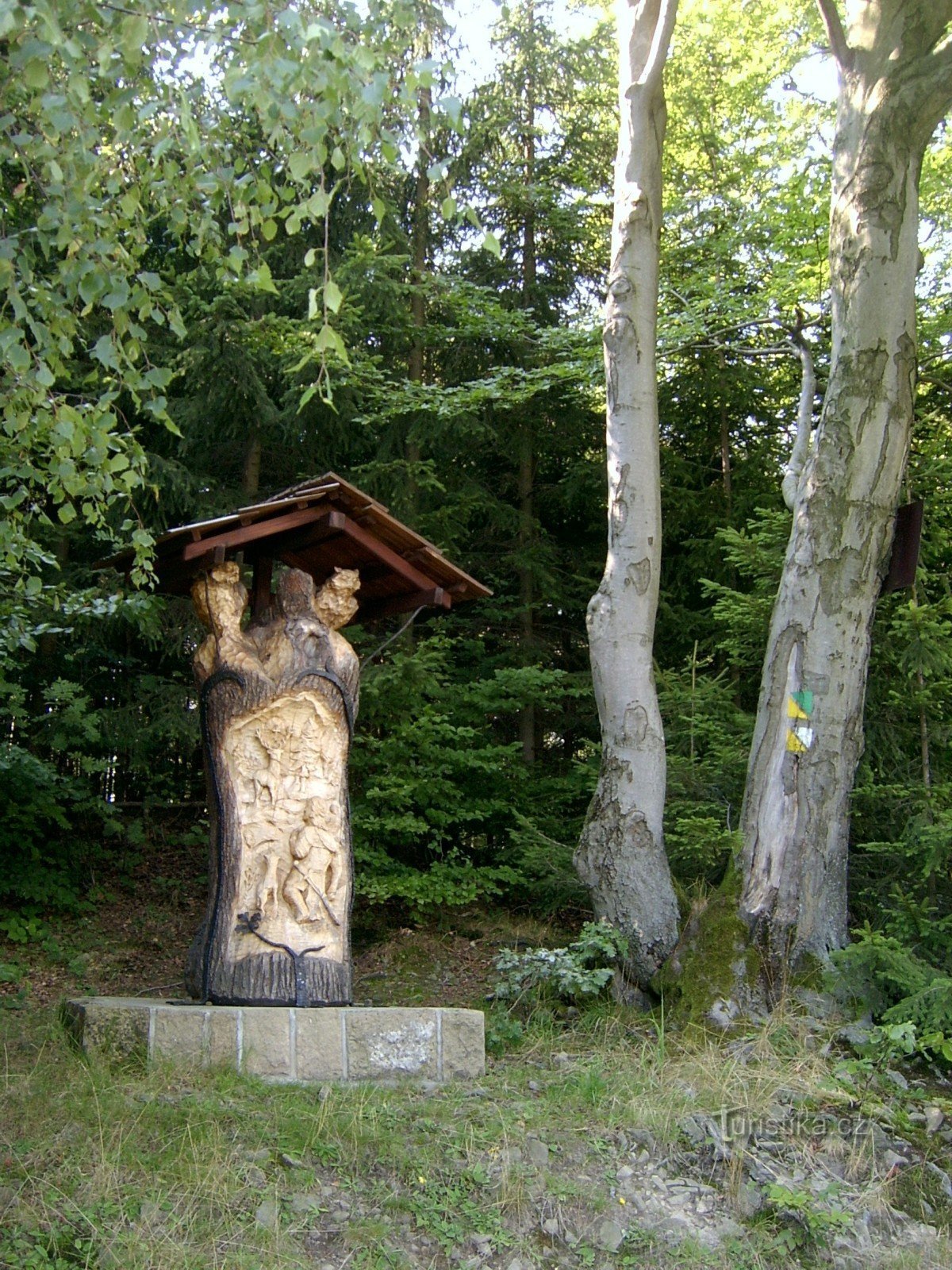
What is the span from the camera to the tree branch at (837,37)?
25.2ft

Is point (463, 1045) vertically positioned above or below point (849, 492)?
below

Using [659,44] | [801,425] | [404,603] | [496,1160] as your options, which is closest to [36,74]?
[404,603]

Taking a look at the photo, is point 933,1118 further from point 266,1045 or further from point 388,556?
point 388,556

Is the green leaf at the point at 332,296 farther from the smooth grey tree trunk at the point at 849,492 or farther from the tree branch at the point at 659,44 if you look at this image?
the tree branch at the point at 659,44

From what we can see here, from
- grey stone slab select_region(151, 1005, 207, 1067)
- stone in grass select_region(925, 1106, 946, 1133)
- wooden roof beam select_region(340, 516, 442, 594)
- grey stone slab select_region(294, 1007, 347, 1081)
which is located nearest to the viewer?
grey stone slab select_region(151, 1005, 207, 1067)

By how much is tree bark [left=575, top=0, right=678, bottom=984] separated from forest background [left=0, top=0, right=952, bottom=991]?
0.45 m

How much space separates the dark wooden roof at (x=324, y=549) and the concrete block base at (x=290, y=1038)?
237 centimetres

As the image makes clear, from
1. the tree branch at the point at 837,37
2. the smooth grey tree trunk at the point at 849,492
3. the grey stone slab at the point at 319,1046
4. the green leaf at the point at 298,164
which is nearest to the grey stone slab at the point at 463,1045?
the grey stone slab at the point at 319,1046

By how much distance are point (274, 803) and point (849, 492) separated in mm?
4159

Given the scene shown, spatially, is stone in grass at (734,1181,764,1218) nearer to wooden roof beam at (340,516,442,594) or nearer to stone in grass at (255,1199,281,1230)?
stone in grass at (255,1199,281,1230)

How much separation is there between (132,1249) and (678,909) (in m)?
4.28

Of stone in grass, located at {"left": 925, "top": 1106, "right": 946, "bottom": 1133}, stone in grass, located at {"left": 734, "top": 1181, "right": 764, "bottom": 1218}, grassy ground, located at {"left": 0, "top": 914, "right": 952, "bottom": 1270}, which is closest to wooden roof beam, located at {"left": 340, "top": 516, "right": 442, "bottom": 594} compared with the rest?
grassy ground, located at {"left": 0, "top": 914, "right": 952, "bottom": 1270}

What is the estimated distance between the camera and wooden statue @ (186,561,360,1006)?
19.9 ft

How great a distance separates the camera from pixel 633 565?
309 inches
